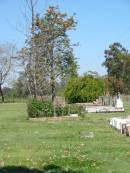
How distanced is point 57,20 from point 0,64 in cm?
4303

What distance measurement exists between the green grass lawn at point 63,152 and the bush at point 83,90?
2559 centimetres

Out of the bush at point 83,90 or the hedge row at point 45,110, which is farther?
the bush at point 83,90

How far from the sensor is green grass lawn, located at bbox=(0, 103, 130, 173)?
1056cm

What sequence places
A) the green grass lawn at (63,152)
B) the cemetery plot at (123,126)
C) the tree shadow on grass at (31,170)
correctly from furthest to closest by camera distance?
the cemetery plot at (123,126)
the green grass lawn at (63,152)
the tree shadow on grass at (31,170)

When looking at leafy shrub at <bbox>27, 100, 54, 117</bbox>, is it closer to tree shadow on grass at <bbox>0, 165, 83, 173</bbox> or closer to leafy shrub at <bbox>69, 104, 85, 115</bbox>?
leafy shrub at <bbox>69, 104, 85, 115</bbox>

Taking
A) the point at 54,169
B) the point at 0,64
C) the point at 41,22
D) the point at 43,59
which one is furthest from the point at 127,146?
the point at 0,64

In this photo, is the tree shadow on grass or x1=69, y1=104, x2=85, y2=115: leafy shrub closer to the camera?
the tree shadow on grass

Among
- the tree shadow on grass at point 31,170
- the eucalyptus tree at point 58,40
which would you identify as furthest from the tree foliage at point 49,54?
the tree shadow on grass at point 31,170

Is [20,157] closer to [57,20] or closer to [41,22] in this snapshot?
[41,22]

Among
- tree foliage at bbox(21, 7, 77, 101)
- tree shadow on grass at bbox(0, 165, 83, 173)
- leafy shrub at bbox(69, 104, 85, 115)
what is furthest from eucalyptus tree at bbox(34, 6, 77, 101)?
tree shadow on grass at bbox(0, 165, 83, 173)

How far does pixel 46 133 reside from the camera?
1841cm

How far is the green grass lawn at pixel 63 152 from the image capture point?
10562 millimetres

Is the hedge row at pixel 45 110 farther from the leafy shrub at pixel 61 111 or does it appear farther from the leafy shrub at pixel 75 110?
the leafy shrub at pixel 75 110

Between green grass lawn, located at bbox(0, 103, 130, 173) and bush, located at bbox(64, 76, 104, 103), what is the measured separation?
2559 centimetres
